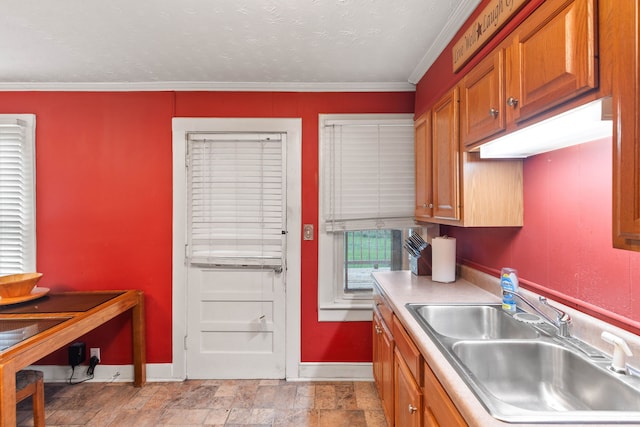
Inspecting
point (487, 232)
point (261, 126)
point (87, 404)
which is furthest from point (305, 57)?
point (87, 404)

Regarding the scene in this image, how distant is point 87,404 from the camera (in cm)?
247

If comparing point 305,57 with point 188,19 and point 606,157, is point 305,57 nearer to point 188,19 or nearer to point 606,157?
point 188,19

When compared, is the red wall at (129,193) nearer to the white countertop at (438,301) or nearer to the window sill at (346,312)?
the window sill at (346,312)

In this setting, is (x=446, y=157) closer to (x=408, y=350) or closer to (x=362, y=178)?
(x=362, y=178)

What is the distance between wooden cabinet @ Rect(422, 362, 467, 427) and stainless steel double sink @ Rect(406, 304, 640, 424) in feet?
0.33

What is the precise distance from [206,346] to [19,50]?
8.42 feet

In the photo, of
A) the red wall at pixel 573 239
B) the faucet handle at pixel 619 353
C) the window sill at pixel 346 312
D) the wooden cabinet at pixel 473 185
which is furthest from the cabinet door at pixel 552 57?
the window sill at pixel 346 312

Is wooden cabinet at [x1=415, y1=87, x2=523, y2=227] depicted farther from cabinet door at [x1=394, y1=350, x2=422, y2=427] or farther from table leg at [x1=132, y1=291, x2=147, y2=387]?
table leg at [x1=132, y1=291, x2=147, y2=387]

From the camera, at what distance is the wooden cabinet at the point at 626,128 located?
0.74 metres

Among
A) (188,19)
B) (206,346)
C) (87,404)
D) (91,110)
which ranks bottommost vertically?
(87,404)

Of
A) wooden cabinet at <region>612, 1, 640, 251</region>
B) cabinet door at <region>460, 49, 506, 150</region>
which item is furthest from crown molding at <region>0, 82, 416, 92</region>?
wooden cabinet at <region>612, 1, 640, 251</region>

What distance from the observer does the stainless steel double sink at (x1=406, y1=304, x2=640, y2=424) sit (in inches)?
40.1

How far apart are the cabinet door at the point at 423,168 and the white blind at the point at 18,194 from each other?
3.22 metres

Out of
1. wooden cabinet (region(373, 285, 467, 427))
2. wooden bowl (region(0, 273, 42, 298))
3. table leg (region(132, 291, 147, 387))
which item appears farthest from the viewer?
table leg (region(132, 291, 147, 387))
